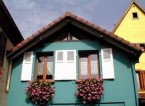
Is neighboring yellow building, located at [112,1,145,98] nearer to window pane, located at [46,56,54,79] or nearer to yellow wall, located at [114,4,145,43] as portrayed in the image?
yellow wall, located at [114,4,145,43]

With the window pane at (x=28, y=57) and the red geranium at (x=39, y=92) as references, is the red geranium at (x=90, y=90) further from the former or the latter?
the window pane at (x=28, y=57)

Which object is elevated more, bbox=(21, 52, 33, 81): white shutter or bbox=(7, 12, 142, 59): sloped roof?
bbox=(7, 12, 142, 59): sloped roof

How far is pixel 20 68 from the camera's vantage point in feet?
43.0

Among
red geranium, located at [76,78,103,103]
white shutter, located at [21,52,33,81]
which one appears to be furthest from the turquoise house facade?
red geranium, located at [76,78,103,103]

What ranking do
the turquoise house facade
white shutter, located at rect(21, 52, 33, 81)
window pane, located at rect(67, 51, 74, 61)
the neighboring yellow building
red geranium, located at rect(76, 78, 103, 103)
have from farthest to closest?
the neighboring yellow building < window pane, located at rect(67, 51, 74, 61) < white shutter, located at rect(21, 52, 33, 81) < the turquoise house facade < red geranium, located at rect(76, 78, 103, 103)

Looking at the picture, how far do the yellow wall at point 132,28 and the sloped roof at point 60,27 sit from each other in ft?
32.2

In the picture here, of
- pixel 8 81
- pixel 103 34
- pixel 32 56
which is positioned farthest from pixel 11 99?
pixel 103 34

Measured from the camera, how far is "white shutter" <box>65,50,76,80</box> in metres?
12.5

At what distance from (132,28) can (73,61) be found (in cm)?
1138

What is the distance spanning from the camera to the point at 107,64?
12672 mm

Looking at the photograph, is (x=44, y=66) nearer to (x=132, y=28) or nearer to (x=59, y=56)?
(x=59, y=56)

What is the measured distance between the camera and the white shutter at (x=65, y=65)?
41.2 ft

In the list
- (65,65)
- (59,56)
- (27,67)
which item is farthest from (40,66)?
(65,65)

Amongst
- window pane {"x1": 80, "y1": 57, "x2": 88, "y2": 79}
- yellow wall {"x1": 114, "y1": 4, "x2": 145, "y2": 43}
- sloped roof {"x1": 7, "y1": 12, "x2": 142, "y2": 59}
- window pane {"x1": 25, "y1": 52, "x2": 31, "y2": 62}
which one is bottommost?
window pane {"x1": 80, "y1": 57, "x2": 88, "y2": 79}
